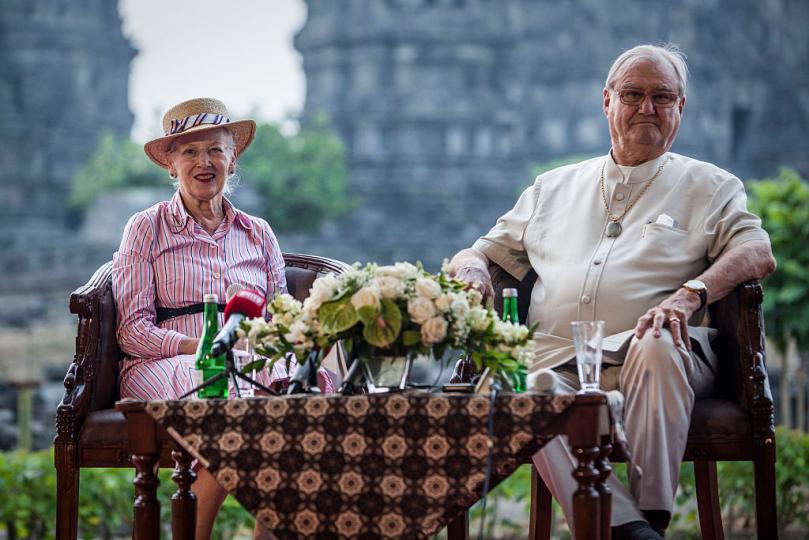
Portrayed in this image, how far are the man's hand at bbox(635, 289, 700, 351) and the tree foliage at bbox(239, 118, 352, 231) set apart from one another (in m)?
33.3

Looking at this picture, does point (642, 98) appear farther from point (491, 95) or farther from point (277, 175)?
point (491, 95)

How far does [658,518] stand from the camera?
404 centimetres

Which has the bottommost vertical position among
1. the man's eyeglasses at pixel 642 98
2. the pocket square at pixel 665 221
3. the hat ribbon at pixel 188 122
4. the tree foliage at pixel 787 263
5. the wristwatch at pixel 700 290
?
the wristwatch at pixel 700 290

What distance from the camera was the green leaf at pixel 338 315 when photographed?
3.58 meters

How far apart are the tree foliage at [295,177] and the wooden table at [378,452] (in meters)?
34.0

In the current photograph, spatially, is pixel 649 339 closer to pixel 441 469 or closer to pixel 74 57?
pixel 441 469

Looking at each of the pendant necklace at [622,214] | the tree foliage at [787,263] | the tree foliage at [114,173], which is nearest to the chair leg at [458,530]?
the pendant necklace at [622,214]

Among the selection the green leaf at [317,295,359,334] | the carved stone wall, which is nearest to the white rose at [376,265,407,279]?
the green leaf at [317,295,359,334]

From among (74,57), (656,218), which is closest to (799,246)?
(656,218)

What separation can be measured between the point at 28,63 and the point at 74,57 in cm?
133


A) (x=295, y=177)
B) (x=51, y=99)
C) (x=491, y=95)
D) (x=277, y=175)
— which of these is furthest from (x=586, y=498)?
(x=51, y=99)

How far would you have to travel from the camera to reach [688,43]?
4566 cm

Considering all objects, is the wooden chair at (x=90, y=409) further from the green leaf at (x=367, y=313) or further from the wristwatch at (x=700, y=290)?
the wristwatch at (x=700, y=290)

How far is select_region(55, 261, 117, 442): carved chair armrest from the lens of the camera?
4320 millimetres
